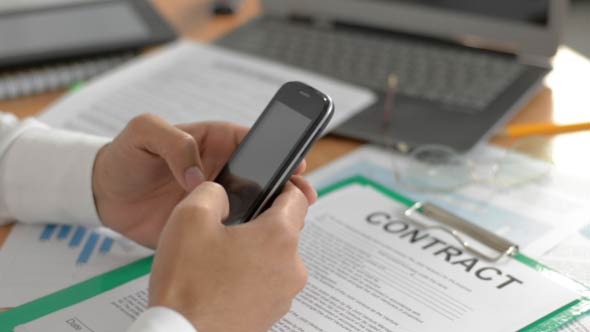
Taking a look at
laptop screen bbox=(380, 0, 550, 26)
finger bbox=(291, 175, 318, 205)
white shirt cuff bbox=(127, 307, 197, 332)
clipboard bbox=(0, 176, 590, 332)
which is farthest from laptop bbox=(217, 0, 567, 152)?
white shirt cuff bbox=(127, 307, 197, 332)

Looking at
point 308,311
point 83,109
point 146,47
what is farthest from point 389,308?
point 146,47

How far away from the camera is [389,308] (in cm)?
68

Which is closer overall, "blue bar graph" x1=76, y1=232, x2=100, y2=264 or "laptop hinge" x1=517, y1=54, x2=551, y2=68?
"blue bar graph" x1=76, y1=232, x2=100, y2=264

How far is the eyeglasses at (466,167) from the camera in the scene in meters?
0.88

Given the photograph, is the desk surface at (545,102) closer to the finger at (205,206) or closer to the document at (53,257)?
the document at (53,257)

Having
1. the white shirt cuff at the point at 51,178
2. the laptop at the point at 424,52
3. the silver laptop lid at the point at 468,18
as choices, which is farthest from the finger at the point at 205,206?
the silver laptop lid at the point at 468,18

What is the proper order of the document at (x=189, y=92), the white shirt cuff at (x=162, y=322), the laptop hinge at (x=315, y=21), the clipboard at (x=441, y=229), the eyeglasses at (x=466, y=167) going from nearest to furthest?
the white shirt cuff at (x=162, y=322)
the clipboard at (x=441, y=229)
the eyeglasses at (x=466, y=167)
the document at (x=189, y=92)
the laptop hinge at (x=315, y=21)

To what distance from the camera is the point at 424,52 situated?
1116 millimetres

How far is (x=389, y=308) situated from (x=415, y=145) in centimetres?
30

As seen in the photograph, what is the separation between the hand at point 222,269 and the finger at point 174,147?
9 cm

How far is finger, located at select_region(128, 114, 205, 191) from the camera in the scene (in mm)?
714

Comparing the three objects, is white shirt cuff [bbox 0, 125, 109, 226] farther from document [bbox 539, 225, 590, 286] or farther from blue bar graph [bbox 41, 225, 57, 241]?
document [bbox 539, 225, 590, 286]

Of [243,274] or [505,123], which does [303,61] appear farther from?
[243,274]

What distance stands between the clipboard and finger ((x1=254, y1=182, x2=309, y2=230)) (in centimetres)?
16
